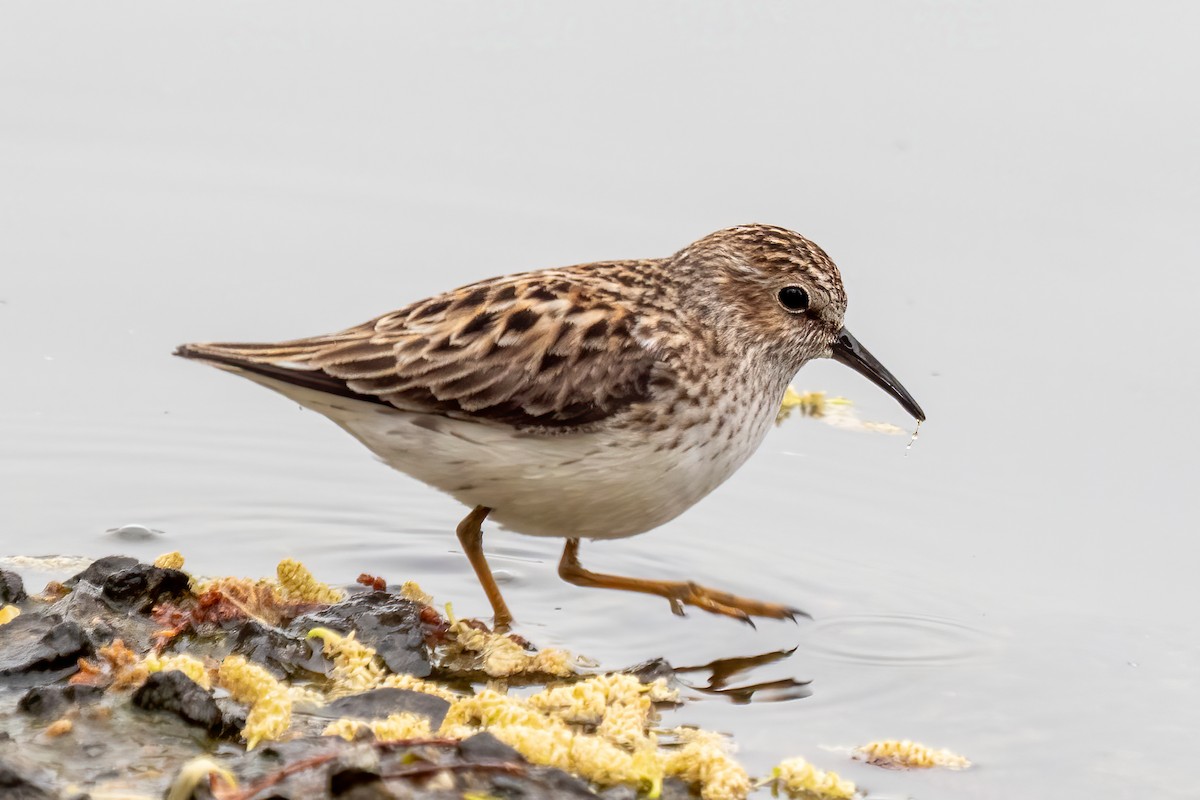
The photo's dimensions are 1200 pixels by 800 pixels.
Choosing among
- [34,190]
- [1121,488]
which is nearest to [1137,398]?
[1121,488]

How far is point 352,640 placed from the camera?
7883mm

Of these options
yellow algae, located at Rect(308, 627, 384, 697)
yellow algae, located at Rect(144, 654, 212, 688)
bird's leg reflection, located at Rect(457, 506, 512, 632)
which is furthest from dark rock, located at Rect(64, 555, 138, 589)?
bird's leg reflection, located at Rect(457, 506, 512, 632)

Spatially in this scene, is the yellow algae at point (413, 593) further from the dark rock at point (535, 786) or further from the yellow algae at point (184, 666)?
the dark rock at point (535, 786)

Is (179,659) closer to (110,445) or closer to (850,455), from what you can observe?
(110,445)

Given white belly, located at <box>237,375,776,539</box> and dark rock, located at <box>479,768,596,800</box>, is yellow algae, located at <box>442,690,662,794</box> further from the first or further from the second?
white belly, located at <box>237,375,776,539</box>

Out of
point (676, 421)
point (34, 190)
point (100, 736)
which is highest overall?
point (34, 190)

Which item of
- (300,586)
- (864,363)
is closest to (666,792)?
(300,586)

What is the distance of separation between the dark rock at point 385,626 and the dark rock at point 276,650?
19 cm

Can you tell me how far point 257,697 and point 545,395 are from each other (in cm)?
233

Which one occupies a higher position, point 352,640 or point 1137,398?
point 1137,398

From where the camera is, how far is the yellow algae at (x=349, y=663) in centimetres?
764

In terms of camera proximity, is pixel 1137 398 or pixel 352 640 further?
pixel 1137 398

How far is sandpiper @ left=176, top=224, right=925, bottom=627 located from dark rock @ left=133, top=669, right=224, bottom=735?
2183mm

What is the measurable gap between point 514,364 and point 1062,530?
4.26 metres
